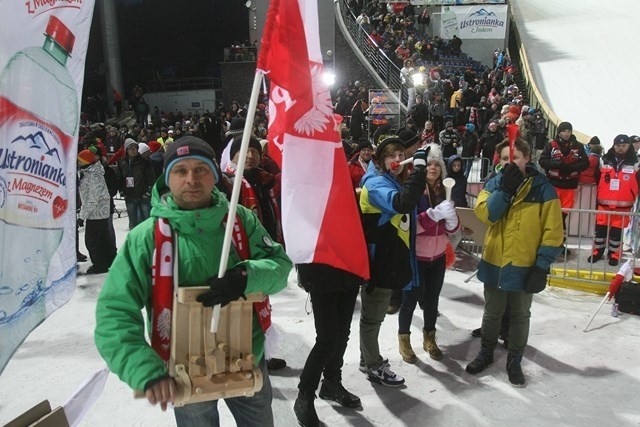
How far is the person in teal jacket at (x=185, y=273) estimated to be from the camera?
6.88 ft

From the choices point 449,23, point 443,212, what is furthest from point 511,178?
point 449,23

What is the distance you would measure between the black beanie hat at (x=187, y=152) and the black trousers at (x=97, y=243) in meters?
5.29

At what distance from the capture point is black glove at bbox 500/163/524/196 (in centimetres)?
387

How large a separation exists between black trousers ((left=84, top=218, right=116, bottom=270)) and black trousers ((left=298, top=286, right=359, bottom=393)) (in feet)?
14.9

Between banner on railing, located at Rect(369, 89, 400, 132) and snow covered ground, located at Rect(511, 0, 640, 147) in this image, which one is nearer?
snow covered ground, located at Rect(511, 0, 640, 147)

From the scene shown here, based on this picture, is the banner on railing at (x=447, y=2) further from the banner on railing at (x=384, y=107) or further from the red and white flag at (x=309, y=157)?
the red and white flag at (x=309, y=157)

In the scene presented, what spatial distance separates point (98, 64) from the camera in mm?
27406

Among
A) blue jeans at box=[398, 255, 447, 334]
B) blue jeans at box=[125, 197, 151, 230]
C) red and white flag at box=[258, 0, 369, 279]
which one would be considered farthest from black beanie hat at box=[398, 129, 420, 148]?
blue jeans at box=[125, 197, 151, 230]

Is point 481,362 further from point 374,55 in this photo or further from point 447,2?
point 447,2

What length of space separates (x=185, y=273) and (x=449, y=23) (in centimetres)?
2510

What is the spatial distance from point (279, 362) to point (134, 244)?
245 cm

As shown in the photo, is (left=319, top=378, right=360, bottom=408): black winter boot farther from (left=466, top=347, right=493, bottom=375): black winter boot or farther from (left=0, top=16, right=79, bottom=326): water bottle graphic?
(left=0, top=16, right=79, bottom=326): water bottle graphic

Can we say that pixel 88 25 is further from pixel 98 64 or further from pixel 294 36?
pixel 98 64

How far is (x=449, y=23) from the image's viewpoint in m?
24.9
